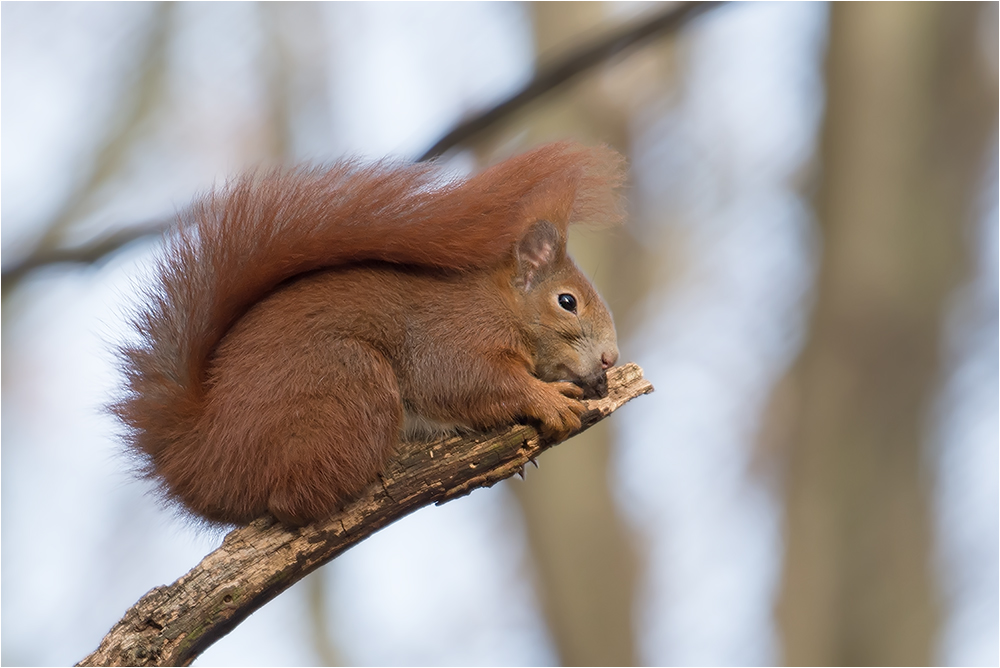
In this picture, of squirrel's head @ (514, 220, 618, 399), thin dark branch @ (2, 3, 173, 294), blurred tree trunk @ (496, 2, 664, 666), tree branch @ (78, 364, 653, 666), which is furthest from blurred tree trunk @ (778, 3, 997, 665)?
thin dark branch @ (2, 3, 173, 294)

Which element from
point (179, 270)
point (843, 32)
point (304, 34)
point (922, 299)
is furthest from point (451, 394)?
point (304, 34)

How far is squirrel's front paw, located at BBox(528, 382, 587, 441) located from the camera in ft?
4.53

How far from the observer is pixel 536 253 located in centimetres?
164

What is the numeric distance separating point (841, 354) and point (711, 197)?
38.2 inches

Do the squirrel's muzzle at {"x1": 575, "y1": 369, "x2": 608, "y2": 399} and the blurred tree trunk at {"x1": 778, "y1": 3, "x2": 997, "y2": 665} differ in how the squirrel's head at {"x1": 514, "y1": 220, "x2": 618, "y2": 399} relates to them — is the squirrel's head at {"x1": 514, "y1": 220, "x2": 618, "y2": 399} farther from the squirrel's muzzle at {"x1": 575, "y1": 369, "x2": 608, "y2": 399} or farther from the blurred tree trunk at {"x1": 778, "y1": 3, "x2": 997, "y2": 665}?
the blurred tree trunk at {"x1": 778, "y1": 3, "x2": 997, "y2": 665}

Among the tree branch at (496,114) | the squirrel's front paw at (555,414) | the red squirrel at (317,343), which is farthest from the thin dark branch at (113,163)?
the squirrel's front paw at (555,414)

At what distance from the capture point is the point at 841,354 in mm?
3150

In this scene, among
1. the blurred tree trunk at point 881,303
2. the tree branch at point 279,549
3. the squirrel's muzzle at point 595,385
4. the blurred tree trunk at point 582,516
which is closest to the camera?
the tree branch at point 279,549

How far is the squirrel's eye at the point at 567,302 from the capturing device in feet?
5.37

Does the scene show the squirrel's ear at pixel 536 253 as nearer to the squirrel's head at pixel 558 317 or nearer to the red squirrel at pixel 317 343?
the squirrel's head at pixel 558 317

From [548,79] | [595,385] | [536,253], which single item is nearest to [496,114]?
[548,79]

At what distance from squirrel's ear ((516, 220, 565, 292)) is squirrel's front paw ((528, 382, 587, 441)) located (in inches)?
11.3

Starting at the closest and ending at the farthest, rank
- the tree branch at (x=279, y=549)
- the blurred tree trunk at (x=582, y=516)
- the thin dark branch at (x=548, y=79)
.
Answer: the tree branch at (x=279, y=549) → the thin dark branch at (x=548, y=79) → the blurred tree trunk at (x=582, y=516)

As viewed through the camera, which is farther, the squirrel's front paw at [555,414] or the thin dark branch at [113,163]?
the thin dark branch at [113,163]
